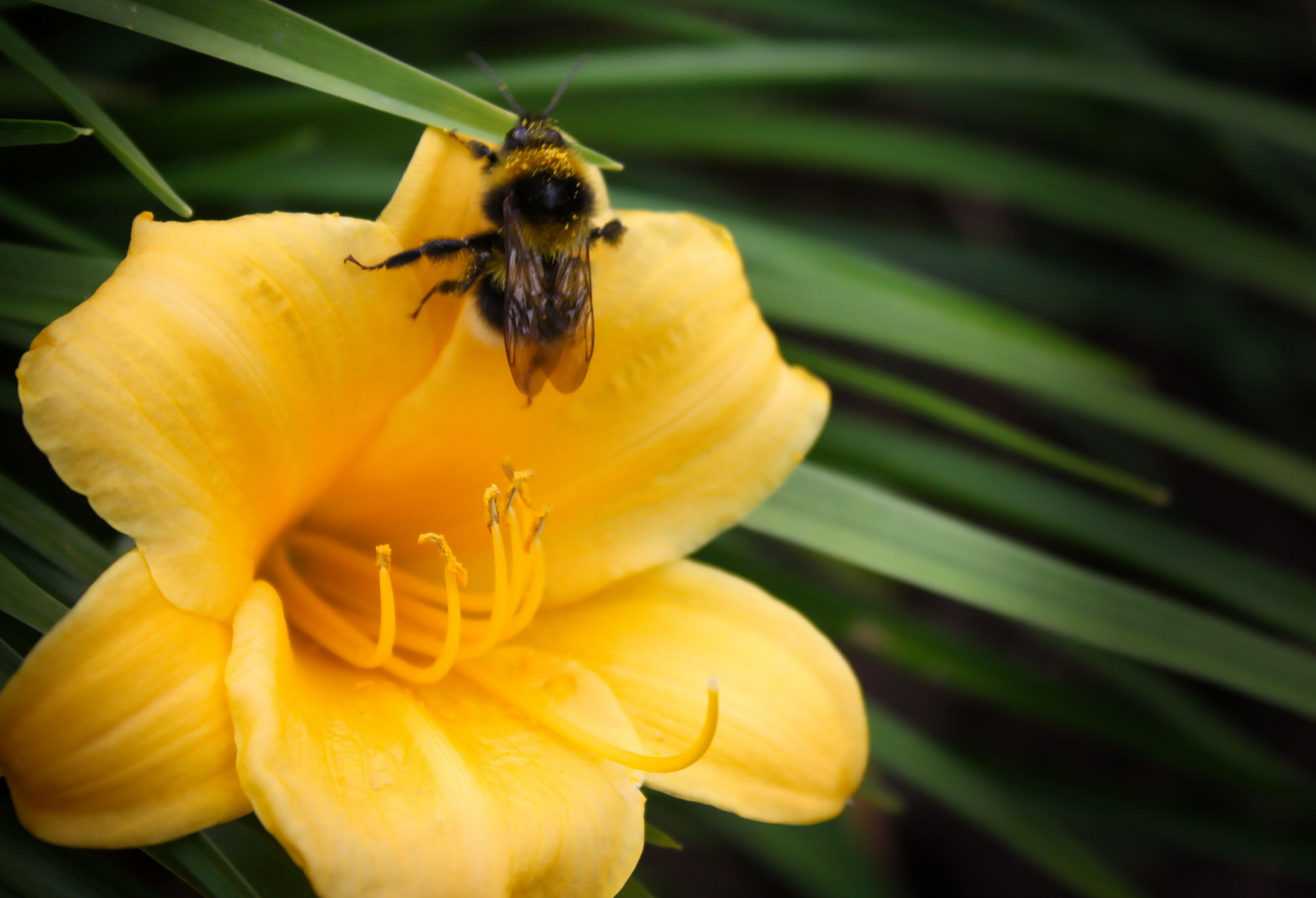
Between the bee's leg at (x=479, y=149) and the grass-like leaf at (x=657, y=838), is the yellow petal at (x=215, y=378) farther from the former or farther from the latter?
the grass-like leaf at (x=657, y=838)

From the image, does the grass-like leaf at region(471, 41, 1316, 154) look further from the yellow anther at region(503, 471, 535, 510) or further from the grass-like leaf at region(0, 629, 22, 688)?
the grass-like leaf at region(0, 629, 22, 688)

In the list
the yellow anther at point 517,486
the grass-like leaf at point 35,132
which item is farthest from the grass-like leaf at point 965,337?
the grass-like leaf at point 35,132

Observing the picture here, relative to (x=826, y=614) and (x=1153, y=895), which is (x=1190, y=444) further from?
(x=1153, y=895)

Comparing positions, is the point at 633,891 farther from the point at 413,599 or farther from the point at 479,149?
the point at 479,149

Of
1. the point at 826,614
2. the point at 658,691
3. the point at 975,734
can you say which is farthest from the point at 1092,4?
the point at 658,691

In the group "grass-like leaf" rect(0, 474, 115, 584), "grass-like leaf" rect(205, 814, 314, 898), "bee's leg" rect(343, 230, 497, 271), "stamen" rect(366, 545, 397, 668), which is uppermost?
"bee's leg" rect(343, 230, 497, 271)

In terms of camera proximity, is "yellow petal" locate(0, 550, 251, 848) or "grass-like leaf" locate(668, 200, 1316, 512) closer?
"yellow petal" locate(0, 550, 251, 848)

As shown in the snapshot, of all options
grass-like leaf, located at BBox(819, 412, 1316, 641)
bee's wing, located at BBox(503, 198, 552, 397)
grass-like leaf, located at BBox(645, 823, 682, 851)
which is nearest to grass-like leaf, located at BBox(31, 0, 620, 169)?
bee's wing, located at BBox(503, 198, 552, 397)
